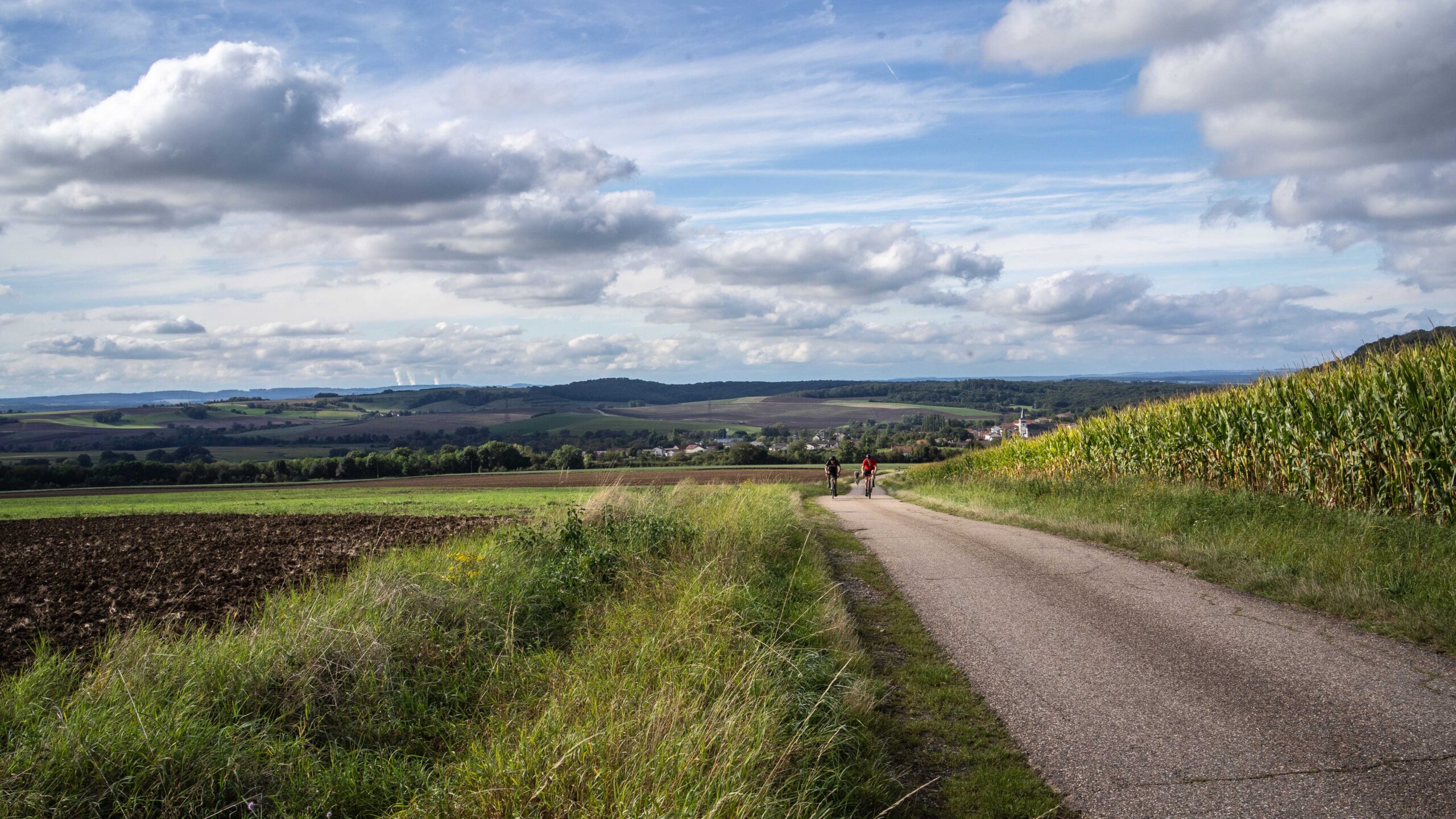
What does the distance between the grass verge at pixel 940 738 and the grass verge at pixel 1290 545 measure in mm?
3951

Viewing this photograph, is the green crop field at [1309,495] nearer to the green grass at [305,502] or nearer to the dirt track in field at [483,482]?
the green grass at [305,502]

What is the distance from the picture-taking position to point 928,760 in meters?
4.96

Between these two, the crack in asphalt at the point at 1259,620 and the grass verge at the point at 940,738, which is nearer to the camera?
the grass verge at the point at 940,738

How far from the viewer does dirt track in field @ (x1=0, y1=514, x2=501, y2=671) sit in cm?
964

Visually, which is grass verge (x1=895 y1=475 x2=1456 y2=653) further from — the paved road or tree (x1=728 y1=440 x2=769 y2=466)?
tree (x1=728 y1=440 x2=769 y2=466)

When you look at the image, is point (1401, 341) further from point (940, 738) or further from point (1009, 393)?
point (1009, 393)

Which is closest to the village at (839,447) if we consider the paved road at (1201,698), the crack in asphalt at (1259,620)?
the paved road at (1201,698)

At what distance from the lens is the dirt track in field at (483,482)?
4959 cm

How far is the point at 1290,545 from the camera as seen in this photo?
998cm

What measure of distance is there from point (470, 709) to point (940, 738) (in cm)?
360

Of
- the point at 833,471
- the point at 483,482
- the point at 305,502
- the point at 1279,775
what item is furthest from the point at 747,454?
the point at 1279,775

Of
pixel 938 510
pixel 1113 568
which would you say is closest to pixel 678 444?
pixel 938 510

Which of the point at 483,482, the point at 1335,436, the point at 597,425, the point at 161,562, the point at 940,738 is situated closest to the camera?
the point at 940,738

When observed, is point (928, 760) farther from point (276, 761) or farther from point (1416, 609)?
point (1416, 609)
